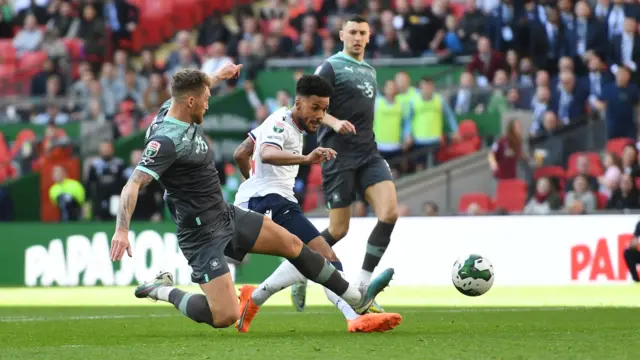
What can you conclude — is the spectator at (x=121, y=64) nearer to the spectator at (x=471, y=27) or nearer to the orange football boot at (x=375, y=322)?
the spectator at (x=471, y=27)

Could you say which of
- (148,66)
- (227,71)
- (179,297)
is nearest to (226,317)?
(179,297)

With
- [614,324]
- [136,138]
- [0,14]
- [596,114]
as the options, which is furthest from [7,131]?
[614,324]

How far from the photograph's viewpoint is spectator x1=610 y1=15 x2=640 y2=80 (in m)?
19.8

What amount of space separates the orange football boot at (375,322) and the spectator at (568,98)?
11145mm

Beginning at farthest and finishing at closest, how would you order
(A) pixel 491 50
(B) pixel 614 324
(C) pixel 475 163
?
1. (A) pixel 491 50
2. (C) pixel 475 163
3. (B) pixel 614 324

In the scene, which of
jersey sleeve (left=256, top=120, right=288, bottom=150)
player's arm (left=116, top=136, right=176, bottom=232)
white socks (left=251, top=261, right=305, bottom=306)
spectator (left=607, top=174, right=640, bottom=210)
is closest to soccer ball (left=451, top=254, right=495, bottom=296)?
→ white socks (left=251, top=261, right=305, bottom=306)

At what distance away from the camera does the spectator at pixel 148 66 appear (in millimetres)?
24422

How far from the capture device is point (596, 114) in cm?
1881

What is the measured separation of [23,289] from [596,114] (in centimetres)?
874

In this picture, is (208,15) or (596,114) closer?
(596,114)

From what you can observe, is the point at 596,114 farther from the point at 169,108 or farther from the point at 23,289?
the point at 169,108

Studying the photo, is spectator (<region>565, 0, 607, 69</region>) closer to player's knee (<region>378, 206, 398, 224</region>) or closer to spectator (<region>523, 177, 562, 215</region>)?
spectator (<region>523, 177, 562, 215</region>)

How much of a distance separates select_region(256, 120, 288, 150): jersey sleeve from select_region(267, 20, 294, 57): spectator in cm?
1414

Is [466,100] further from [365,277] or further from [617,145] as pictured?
[365,277]
